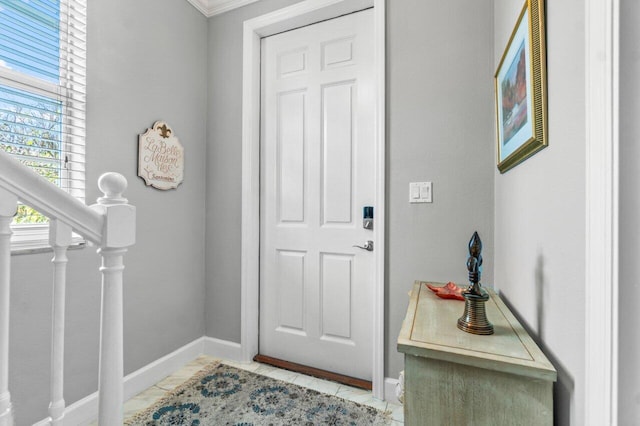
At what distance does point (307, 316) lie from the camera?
81.4 inches

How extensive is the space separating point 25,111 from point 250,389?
184cm

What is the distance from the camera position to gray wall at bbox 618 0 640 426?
1.57 ft

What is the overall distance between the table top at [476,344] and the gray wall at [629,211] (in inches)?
8.0

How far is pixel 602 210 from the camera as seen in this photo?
0.52 m

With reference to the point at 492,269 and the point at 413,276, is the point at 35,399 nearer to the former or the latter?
the point at 413,276

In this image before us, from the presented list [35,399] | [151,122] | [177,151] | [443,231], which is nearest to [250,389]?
[35,399]

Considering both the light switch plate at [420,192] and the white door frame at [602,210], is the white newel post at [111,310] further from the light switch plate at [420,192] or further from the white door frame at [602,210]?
the light switch plate at [420,192]

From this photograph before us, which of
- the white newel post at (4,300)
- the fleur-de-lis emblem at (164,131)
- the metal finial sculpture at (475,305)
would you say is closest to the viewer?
the white newel post at (4,300)

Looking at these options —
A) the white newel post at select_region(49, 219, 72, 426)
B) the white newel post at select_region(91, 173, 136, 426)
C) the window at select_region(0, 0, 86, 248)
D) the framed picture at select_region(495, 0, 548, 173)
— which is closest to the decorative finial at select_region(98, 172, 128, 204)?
the white newel post at select_region(91, 173, 136, 426)

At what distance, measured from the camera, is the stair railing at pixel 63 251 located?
0.60 metres

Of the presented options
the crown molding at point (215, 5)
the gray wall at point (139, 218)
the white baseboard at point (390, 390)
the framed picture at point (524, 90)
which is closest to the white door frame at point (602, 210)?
the framed picture at point (524, 90)

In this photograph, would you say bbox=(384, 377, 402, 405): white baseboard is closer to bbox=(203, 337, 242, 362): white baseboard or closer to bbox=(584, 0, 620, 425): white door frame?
bbox=(203, 337, 242, 362): white baseboard

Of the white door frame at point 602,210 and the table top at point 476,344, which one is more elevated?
the white door frame at point 602,210

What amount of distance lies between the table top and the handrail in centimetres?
87
